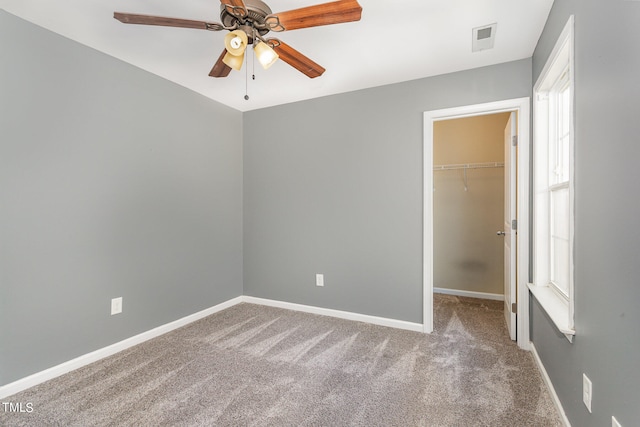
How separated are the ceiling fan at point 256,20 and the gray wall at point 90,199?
1100mm

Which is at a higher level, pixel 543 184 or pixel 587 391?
pixel 543 184

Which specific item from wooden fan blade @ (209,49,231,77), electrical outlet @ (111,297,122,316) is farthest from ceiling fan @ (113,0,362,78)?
electrical outlet @ (111,297,122,316)

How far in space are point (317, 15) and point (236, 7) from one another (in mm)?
367

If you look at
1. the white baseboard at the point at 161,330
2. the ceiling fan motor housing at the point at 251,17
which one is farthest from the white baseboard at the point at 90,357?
the ceiling fan motor housing at the point at 251,17

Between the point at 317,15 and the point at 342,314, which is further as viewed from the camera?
the point at 342,314

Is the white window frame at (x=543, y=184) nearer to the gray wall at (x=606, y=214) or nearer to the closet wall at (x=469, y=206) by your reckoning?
the gray wall at (x=606, y=214)

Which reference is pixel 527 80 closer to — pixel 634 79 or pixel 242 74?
pixel 634 79

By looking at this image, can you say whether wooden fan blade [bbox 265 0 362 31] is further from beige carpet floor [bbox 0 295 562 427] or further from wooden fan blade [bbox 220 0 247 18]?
beige carpet floor [bbox 0 295 562 427]

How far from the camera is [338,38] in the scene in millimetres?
2121

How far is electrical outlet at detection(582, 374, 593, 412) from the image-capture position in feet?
4.13

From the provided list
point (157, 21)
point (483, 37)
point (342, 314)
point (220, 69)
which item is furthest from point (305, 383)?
point (483, 37)

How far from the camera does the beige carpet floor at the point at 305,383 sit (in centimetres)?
166

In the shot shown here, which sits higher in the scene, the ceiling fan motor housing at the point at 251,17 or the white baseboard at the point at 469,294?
the ceiling fan motor housing at the point at 251,17

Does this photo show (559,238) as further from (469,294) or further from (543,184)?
(469,294)
